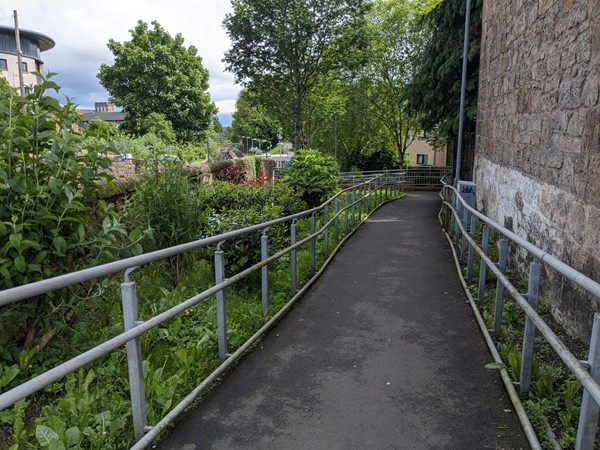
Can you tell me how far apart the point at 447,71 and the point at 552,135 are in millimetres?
10288

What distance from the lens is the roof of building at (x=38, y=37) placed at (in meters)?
45.8

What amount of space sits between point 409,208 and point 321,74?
42.5 ft

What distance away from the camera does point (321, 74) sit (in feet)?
83.2

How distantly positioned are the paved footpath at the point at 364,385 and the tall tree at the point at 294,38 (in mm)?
19178

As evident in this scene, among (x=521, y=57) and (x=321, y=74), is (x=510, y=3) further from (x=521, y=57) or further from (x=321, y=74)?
(x=321, y=74)

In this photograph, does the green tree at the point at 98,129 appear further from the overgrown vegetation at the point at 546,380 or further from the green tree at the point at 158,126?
the green tree at the point at 158,126

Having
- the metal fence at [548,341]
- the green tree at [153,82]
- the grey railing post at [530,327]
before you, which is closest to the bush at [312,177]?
the metal fence at [548,341]

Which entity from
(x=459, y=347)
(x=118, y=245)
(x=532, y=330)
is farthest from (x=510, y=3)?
(x=118, y=245)

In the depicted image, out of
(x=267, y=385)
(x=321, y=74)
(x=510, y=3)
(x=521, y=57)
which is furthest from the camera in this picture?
(x=321, y=74)

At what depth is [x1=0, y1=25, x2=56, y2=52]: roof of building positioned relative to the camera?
4584cm

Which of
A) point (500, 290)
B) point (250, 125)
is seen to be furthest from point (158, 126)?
point (250, 125)

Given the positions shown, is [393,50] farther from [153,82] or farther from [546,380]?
[546,380]

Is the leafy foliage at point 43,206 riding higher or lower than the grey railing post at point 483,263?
higher

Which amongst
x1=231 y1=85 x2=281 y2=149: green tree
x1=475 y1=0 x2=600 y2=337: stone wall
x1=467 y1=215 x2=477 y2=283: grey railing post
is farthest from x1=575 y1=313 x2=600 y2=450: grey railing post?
x1=231 y1=85 x2=281 y2=149: green tree
